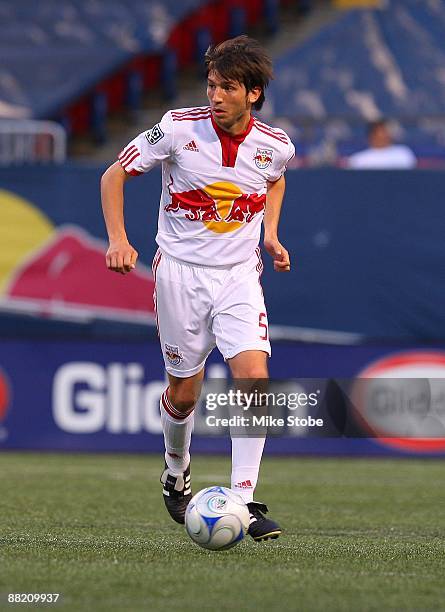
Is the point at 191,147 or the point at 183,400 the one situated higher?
the point at 191,147

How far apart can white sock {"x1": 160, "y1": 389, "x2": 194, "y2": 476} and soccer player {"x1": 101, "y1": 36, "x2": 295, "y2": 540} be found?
0.28 m

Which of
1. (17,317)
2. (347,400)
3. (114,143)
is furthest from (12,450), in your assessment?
(114,143)

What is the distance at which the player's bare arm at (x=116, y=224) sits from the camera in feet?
16.3

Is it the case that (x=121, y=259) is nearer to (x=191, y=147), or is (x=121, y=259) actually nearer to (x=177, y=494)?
(x=191, y=147)

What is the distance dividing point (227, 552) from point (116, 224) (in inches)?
53.7

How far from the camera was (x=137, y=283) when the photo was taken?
1028 centimetres

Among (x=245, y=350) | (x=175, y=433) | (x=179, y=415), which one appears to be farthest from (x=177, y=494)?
(x=245, y=350)

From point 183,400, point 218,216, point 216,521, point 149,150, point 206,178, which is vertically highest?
point 149,150

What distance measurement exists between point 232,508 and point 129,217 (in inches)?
220

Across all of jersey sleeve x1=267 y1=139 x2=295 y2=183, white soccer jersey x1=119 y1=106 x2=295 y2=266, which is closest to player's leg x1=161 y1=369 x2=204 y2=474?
white soccer jersey x1=119 y1=106 x2=295 y2=266

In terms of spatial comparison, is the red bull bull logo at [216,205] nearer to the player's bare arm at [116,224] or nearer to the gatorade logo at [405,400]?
the player's bare arm at [116,224]

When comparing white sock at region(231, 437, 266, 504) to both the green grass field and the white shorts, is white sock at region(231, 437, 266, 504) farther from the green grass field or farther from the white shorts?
the white shorts

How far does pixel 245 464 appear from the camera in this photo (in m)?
5.18

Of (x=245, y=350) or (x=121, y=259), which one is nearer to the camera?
(x=121, y=259)
